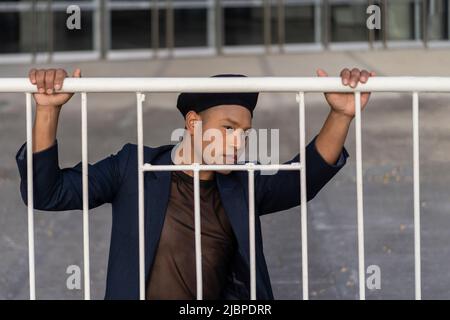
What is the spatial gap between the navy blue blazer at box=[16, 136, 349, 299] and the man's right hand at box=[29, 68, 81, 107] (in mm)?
161

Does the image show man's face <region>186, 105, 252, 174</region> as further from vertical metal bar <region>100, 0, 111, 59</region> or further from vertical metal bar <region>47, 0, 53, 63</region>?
vertical metal bar <region>100, 0, 111, 59</region>

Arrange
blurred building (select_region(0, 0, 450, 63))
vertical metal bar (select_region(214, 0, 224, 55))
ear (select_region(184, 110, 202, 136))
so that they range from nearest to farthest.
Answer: ear (select_region(184, 110, 202, 136)), blurred building (select_region(0, 0, 450, 63)), vertical metal bar (select_region(214, 0, 224, 55))

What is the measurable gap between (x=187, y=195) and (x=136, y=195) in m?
0.16

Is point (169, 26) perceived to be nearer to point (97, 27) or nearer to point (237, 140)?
point (97, 27)

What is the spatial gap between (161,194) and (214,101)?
0.33m

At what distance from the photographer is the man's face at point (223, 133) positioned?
3.48 metres

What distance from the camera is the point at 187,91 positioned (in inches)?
133

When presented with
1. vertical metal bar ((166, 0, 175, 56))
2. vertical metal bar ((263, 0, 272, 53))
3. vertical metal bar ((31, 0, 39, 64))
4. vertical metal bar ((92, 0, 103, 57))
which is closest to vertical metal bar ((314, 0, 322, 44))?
vertical metal bar ((263, 0, 272, 53))

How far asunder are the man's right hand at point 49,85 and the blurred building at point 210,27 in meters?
12.4

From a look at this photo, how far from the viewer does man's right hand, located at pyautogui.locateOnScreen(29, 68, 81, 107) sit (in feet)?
11.3

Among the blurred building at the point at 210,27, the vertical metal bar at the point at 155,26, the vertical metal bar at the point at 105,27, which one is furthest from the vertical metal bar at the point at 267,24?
the vertical metal bar at the point at 105,27

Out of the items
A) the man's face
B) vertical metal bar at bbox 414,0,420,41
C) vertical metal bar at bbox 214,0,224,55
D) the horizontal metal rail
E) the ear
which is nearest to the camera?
the horizontal metal rail

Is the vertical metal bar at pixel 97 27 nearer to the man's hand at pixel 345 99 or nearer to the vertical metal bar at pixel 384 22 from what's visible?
the vertical metal bar at pixel 384 22

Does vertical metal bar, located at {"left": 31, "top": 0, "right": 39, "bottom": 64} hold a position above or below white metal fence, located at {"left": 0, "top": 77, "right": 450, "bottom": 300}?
above
